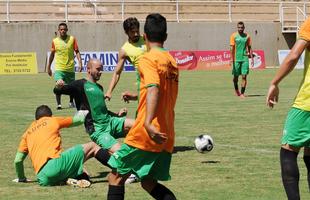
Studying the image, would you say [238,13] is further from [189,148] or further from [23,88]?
[189,148]

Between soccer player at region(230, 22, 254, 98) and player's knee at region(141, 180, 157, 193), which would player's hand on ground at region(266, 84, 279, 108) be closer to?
player's knee at region(141, 180, 157, 193)

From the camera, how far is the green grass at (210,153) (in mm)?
9000

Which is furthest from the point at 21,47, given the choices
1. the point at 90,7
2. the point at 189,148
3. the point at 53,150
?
the point at 53,150

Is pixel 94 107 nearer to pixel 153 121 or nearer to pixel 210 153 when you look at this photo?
pixel 210 153

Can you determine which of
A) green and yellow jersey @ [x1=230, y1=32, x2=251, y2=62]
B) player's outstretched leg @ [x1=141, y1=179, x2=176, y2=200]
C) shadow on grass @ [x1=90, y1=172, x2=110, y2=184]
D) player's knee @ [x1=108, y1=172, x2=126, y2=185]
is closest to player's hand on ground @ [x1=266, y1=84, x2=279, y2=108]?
player's outstretched leg @ [x1=141, y1=179, x2=176, y2=200]

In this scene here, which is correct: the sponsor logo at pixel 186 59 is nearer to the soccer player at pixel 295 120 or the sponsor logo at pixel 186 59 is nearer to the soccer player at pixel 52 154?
the soccer player at pixel 52 154

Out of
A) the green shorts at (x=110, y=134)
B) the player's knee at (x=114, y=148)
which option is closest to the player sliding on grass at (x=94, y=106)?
the green shorts at (x=110, y=134)

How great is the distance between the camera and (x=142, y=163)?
680 centimetres

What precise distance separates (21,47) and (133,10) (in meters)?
8.19

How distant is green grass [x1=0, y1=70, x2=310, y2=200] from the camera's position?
9000 mm

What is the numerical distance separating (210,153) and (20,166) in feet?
11.3

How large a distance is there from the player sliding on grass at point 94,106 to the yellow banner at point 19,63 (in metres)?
30.1

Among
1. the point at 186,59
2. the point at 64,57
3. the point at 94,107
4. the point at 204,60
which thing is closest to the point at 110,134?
the point at 94,107

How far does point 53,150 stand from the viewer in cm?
929
